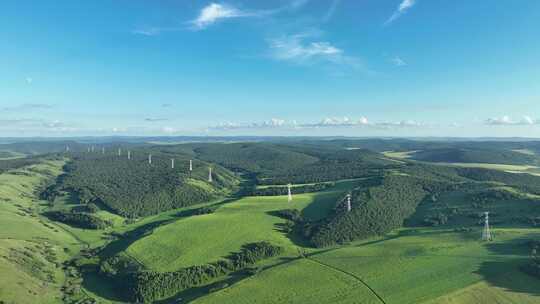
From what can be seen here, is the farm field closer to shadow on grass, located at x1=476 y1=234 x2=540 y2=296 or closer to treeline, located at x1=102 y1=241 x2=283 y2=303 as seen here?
shadow on grass, located at x1=476 y1=234 x2=540 y2=296

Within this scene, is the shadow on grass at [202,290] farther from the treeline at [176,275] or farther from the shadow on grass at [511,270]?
the shadow on grass at [511,270]

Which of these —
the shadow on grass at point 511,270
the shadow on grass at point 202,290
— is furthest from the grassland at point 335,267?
Answer: the shadow on grass at point 202,290

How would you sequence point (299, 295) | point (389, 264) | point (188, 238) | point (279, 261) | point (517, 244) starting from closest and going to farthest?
point (299, 295) < point (389, 264) < point (517, 244) < point (279, 261) < point (188, 238)

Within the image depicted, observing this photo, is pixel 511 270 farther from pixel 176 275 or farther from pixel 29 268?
pixel 29 268

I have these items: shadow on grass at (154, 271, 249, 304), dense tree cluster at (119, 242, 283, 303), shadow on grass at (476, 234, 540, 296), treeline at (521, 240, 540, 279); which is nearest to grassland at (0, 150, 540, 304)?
shadow on grass at (476, 234, 540, 296)

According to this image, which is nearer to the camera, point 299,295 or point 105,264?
point 299,295

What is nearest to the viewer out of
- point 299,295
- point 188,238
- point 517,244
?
point 299,295

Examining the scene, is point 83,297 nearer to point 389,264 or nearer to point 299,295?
point 299,295

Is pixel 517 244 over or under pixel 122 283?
over

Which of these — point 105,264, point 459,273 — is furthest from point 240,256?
point 459,273
